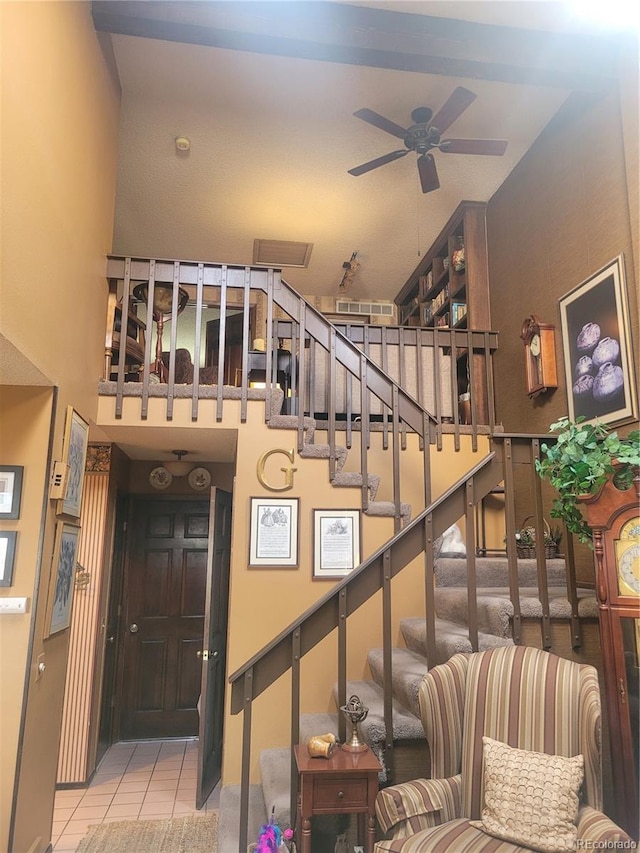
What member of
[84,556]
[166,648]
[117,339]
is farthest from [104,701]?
[117,339]

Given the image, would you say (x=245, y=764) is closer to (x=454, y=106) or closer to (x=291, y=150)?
(x=454, y=106)

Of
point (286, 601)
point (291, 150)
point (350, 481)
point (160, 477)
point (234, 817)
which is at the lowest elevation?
point (234, 817)

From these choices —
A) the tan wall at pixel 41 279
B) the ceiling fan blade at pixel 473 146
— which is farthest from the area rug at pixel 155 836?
the ceiling fan blade at pixel 473 146

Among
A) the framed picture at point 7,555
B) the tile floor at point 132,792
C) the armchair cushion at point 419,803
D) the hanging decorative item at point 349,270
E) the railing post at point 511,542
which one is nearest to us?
the armchair cushion at point 419,803

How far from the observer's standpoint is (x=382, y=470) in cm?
→ 447

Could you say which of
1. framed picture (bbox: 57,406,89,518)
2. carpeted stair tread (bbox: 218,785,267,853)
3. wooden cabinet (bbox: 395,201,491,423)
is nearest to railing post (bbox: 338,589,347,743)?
carpeted stair tread (bbox: 218,785,267,853)

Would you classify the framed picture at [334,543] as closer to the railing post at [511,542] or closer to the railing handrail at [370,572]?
the railing handrail at [370,572]

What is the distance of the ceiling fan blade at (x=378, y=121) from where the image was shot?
3867 millimetres

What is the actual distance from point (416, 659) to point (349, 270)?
4.71 metres

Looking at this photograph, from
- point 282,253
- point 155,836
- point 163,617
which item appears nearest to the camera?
point 155,836

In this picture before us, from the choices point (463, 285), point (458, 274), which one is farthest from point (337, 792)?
point (458, 274)

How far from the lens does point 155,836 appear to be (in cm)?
331

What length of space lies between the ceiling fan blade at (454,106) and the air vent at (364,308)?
3393 mm

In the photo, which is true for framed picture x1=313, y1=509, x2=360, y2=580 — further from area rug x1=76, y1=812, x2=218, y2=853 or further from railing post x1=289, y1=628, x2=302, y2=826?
area rug x1=76, y1=812, x2=218, y2=853
